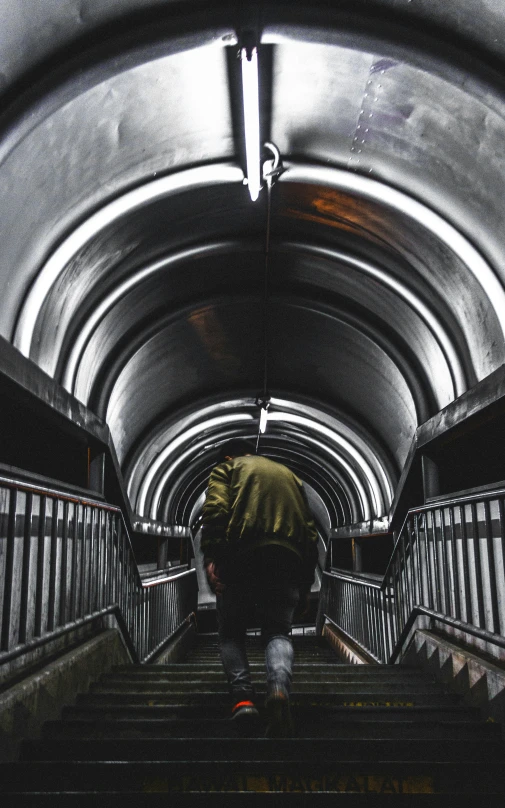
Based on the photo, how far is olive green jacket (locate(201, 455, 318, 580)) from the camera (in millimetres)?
4113

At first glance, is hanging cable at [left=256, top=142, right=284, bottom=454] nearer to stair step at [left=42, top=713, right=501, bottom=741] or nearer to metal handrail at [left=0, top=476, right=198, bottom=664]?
metal handrail at [left=0, top=476, right=198, bottom=664]

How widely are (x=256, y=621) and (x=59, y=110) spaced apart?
324cm

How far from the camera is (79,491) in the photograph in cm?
610

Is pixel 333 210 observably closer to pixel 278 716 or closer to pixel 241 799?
pixel 278 716

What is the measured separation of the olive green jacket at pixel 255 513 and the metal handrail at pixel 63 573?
3.40 ft

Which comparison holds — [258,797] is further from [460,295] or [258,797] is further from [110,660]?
[460,295]

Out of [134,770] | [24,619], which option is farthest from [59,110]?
[134,770]

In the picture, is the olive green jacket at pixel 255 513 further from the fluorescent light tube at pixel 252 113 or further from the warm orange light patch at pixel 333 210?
the warm orange light patch at pixel 333 210

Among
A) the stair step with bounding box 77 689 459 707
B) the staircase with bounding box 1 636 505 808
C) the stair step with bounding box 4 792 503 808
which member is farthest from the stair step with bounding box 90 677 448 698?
the stair step with bounding box 4 792 503 808

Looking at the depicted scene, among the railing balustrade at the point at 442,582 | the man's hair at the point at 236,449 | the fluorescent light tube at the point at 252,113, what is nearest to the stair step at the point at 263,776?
the railing balustrade at the point at 442,582

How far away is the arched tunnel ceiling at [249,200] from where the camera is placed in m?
4.08

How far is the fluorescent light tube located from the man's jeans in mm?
2716

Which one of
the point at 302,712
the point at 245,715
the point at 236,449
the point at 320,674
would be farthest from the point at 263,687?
the point at 236,449

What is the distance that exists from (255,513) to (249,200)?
11.6 feet
